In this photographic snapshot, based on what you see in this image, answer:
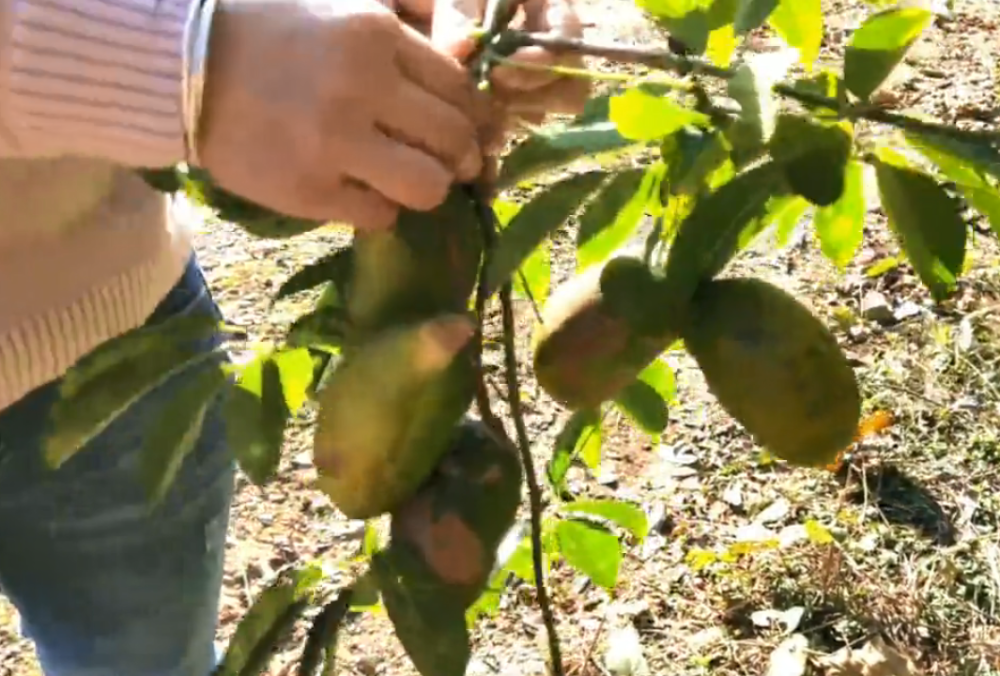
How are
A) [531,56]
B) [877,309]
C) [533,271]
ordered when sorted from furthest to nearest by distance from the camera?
[877,309]
[533,271]
[531,56]

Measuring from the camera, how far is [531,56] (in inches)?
20.7

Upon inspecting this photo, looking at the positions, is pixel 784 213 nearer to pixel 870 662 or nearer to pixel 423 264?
pixel 423 264

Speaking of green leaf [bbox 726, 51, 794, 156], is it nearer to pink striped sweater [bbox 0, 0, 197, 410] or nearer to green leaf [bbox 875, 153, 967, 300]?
green leaf [bbox 875, 153, 967, 300]

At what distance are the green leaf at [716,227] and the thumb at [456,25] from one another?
0.12m

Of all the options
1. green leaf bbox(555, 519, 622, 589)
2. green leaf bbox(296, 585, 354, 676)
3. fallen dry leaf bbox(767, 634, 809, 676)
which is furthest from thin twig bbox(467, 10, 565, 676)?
fallen dry leaf bbox(767, 634, 809, 676)

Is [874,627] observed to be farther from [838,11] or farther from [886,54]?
[838,11]

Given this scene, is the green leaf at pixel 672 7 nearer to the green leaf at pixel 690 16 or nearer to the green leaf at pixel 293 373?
the green leaf at pixel 690 16

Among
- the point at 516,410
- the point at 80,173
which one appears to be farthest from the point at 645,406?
the point at 80,173

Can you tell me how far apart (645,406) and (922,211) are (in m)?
0.27

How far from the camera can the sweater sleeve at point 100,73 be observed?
52 centimetres

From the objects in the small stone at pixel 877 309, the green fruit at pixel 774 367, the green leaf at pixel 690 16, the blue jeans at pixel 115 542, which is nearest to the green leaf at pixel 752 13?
the green leaf at pixel 690 16

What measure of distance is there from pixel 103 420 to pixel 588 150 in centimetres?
28

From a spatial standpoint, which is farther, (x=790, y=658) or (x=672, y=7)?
(x=790, y=658)

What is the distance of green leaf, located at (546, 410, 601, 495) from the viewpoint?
2.28ft
